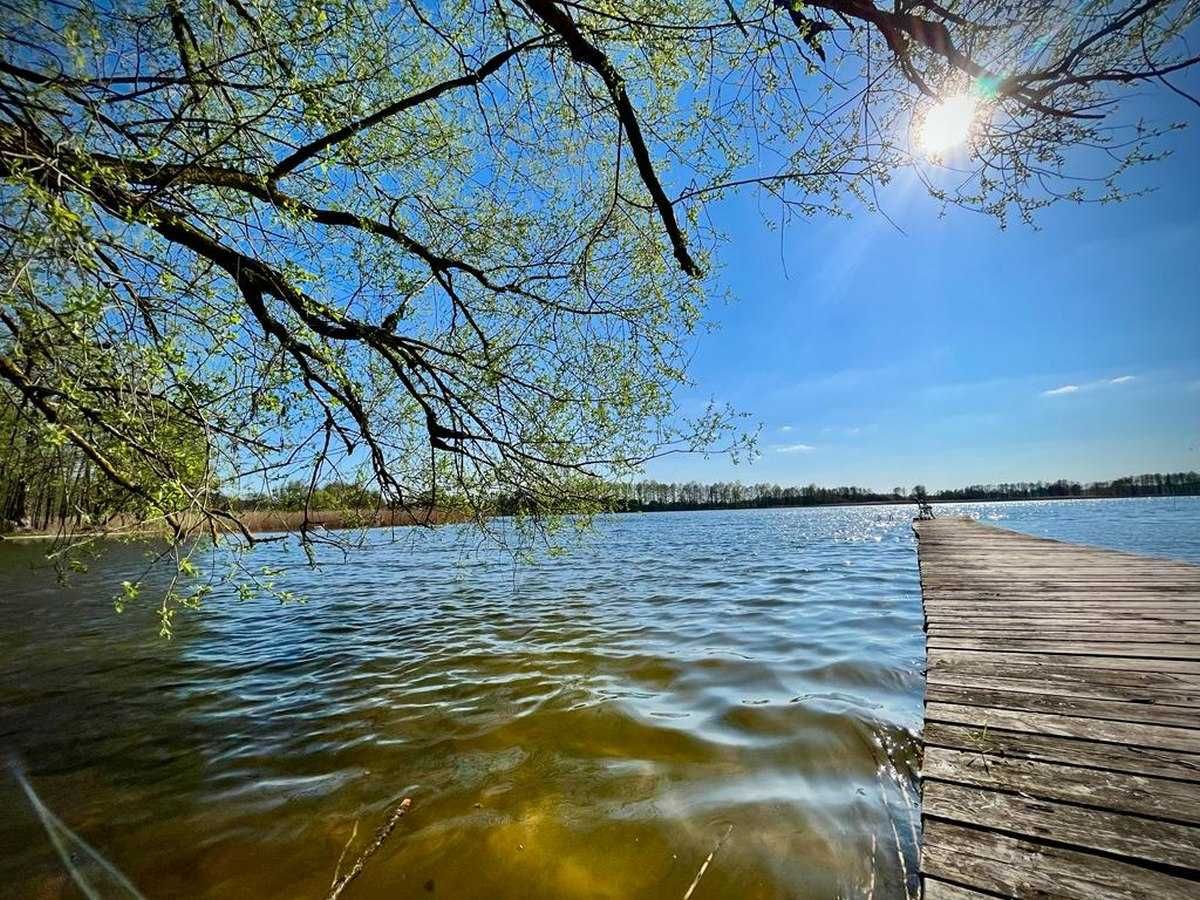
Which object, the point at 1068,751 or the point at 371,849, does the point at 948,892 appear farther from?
the point at 371,849

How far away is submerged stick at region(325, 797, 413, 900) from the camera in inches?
108

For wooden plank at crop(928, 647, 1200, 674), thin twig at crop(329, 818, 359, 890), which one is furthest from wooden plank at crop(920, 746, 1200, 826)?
thin twig at crop(329, 818, 359, 890)

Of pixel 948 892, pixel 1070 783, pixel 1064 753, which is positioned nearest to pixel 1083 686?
pixel 1064 753

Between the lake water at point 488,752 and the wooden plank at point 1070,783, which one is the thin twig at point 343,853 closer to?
the lake water at point 488,752

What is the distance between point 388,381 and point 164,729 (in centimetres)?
408

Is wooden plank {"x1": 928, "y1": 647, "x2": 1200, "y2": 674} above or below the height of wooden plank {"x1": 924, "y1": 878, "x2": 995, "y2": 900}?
above

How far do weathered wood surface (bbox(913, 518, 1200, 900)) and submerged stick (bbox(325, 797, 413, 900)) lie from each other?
2844 mm

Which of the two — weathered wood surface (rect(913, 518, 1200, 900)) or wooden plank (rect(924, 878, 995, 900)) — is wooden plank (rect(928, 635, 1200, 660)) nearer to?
weathered wood surface (rect(913, 518, 1200, 900))

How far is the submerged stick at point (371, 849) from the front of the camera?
108 inches

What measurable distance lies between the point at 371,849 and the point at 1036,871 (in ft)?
11.0

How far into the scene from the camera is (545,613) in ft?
33.2

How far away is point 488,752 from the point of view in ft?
14.4

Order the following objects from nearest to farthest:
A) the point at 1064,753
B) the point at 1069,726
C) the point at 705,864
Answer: the point at 705,864 < the point at 1064,753 < the point at 1069,726

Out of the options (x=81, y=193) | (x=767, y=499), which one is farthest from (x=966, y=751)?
(x=767, y=499)
